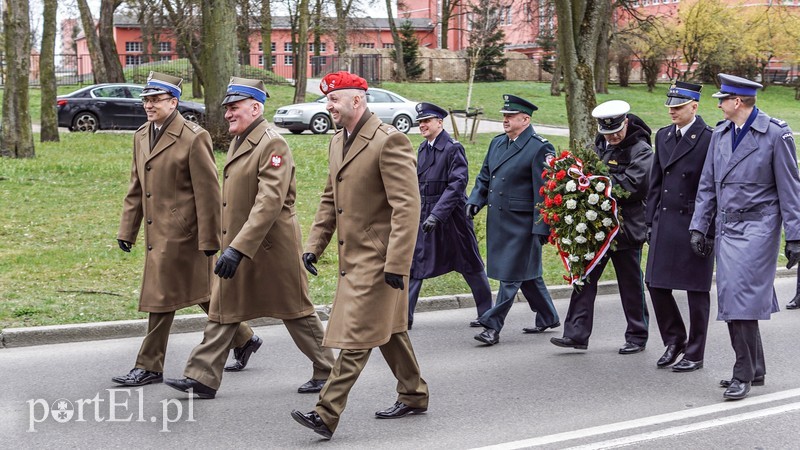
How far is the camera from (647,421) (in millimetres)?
6445

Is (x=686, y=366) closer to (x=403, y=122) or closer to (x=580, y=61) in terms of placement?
(x=580, y=61)

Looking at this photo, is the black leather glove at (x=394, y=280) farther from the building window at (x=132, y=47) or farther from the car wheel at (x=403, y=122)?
the building window at (x=132, y=47)

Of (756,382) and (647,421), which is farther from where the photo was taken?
(756,382)

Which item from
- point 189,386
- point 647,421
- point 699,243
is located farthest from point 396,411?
point 699,243

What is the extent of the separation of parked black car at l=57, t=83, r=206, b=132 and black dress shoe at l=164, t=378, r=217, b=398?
880 inches

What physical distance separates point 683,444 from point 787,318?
15.0ft

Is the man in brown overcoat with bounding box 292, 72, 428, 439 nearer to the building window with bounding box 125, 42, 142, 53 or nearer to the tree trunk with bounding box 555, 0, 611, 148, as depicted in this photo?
the tree trunk with bounding box 555, 0, 611, 148

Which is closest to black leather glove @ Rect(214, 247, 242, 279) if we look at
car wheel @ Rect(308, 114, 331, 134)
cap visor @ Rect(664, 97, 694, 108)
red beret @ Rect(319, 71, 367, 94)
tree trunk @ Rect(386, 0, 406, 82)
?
red beret @ Rect(319, 71, 367, 94)

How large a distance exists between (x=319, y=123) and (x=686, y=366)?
2221 centimetres

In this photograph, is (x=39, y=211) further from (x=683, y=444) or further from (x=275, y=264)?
(x=683, y=444)

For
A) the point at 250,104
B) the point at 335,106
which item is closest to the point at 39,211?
the point at 250,104

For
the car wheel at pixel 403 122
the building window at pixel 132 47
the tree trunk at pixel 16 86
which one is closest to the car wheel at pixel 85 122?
the tree trunk at pixel 16 86

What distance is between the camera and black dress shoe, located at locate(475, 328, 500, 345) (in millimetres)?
8727

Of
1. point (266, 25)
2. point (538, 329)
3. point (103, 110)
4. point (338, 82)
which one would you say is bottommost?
point (538, 329)
